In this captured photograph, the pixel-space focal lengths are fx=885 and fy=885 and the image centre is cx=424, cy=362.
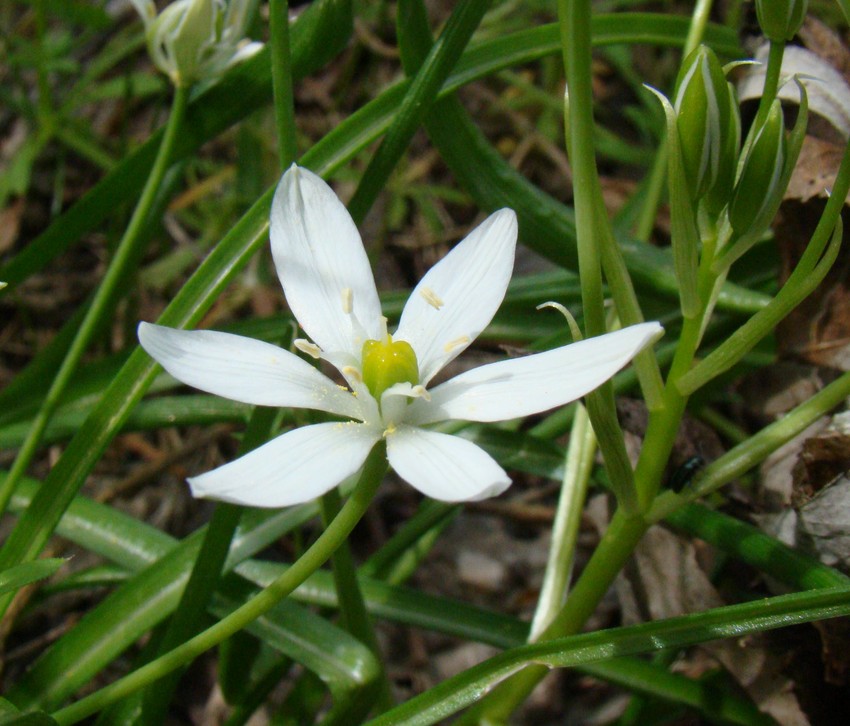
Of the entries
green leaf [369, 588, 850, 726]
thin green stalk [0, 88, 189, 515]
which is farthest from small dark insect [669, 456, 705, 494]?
thin green stalk [0, 88, 189, 515]

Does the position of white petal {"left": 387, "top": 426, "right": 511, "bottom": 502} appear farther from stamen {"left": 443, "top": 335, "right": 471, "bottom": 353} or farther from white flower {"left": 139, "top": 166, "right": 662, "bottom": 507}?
stamen {"left": 443, "top": 335, "right": 471, "bottom": 353}

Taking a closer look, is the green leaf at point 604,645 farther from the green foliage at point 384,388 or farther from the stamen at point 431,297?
the stamen at point 431,297

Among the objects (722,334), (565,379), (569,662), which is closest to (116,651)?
(569,662)

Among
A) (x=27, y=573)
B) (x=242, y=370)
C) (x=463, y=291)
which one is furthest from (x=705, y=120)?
(x=27, y=573)

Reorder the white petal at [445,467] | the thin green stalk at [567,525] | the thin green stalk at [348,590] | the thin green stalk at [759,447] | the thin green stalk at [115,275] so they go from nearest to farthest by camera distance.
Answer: the white petal at [445,467] → the thin green stalk at [759,447] → the thin green stalk at [348,590] → the thin green stalk at [567,525] → the thin green stalk at [115,275]

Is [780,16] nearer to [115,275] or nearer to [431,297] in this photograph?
[431,297]

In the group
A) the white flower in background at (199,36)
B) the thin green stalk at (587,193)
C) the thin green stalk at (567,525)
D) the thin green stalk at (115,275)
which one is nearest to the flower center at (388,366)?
the thin green stalk at (587,193)

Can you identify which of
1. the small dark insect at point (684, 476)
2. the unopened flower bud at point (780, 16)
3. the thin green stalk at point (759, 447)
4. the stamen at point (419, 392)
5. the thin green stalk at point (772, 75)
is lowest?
the small dark insect at point (684, 476)
